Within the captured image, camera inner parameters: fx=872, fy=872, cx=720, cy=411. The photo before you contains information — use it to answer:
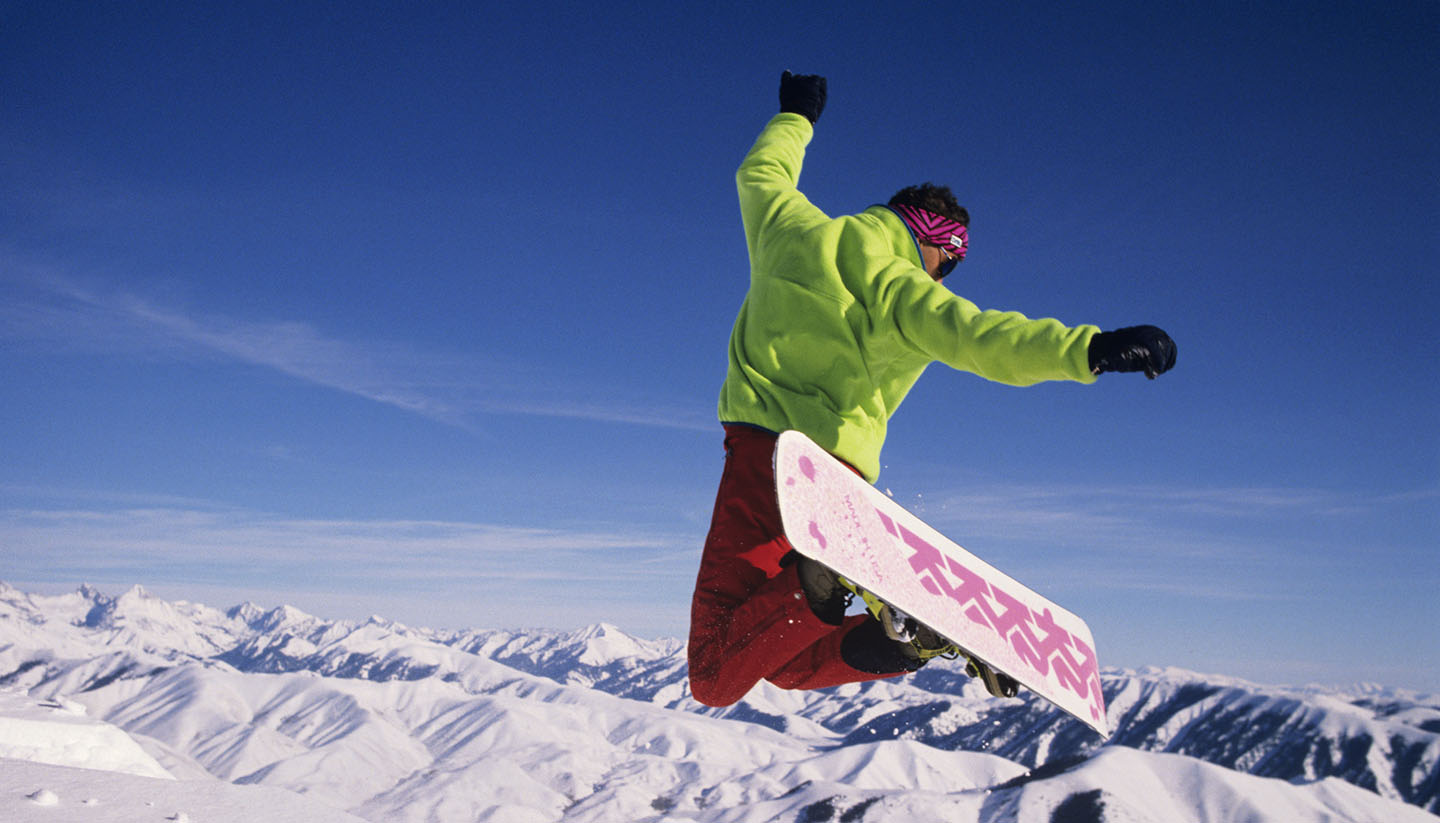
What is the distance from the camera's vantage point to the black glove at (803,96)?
641cm

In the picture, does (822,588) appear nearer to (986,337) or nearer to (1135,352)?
(986,337)

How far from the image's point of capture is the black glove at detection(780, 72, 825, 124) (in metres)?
6.41

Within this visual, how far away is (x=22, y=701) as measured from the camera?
158ft

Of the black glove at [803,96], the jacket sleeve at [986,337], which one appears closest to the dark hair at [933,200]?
the jacket sleeve at [986,337]

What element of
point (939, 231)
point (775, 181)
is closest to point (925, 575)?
point (939, 231)

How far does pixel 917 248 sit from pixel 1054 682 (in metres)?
2.60

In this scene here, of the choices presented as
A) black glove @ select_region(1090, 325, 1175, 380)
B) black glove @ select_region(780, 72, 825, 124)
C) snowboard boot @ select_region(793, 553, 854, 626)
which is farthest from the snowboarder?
black glove @ select_region(780, 72, 825, 124)

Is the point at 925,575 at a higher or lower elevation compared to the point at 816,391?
lower

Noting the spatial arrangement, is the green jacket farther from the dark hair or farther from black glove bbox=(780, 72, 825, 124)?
black glove bbox=(780, 72, 825, 124)

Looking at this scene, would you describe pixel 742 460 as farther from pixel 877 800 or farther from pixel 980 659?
pixel 877 800

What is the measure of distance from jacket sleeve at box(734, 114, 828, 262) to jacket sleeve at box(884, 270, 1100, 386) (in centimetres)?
103

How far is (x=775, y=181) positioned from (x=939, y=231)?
124 cm

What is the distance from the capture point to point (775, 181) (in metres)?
5.72

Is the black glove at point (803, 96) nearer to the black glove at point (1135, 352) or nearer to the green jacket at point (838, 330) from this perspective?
the green jacket at point (838, 330)
